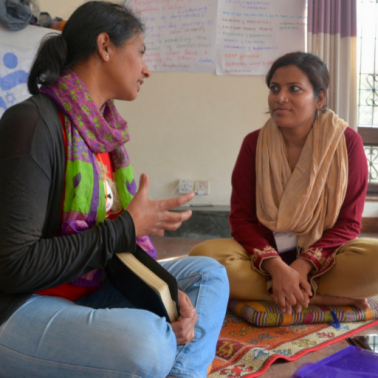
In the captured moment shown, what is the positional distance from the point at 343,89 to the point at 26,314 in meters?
3.30

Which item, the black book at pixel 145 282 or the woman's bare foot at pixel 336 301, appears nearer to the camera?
the black book at pixel 145 282

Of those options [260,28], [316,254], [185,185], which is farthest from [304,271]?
[260,28]

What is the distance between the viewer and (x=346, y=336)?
69.5 inches

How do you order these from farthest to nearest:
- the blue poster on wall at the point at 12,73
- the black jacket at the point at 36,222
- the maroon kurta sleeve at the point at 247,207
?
the blue poster on wall at the point at 12,73, the maroon kurta sleeve at the point at 247,207, the black jacket at the point at 36,222

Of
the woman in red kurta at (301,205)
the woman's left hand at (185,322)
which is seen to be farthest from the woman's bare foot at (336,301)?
the woman's left hand at (185,322)

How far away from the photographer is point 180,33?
3797mm

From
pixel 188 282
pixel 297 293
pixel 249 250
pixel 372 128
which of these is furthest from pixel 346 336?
pixel 372 128

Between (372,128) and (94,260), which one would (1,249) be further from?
(372,128)

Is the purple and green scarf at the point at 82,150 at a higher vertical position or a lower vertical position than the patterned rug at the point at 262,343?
higher

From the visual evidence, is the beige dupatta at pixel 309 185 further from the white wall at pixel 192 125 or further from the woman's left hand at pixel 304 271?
the white wall at pixel 192 125

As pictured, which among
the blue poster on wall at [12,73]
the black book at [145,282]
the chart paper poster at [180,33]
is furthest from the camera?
the chart paper poster at [180,33]

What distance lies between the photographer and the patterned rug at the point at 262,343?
146cm

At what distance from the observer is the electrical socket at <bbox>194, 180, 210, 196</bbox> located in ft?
12.7

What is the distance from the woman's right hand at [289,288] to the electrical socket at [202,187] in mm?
2068
